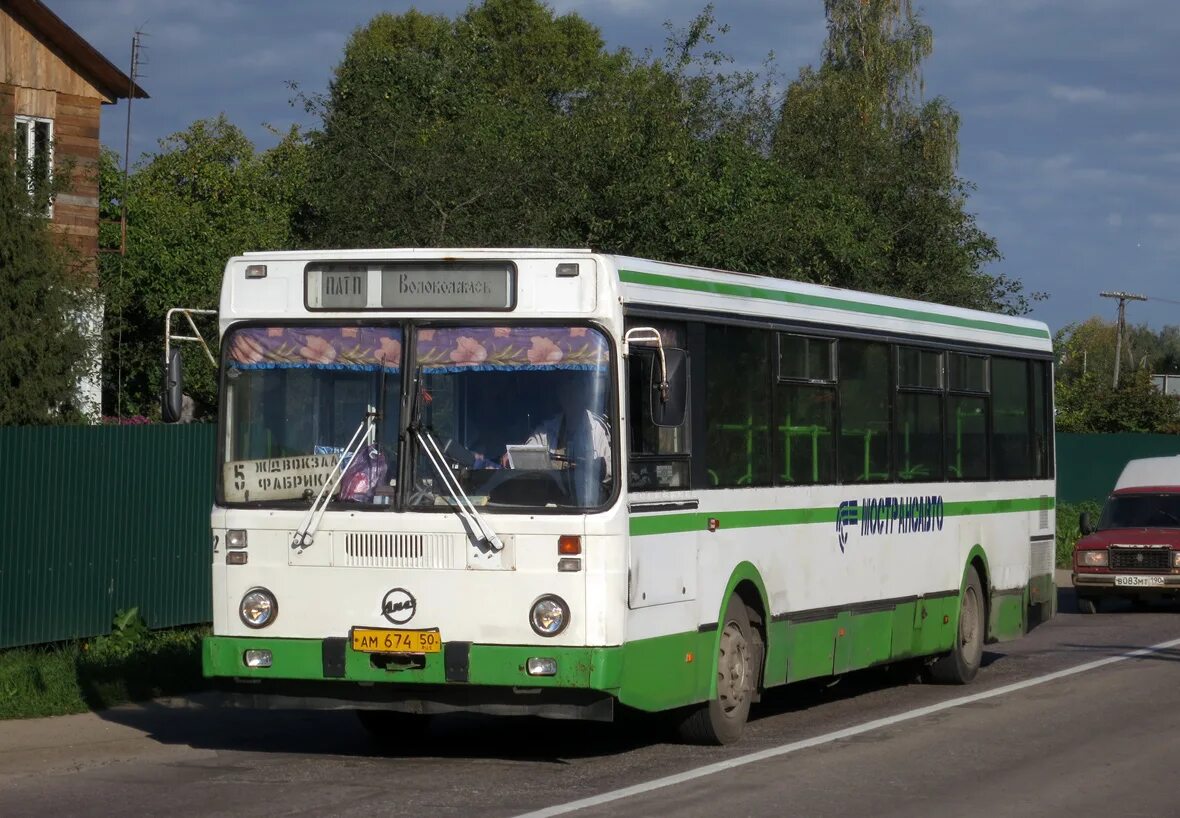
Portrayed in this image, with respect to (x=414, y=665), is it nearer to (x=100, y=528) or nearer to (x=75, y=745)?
(x=75, y=745)

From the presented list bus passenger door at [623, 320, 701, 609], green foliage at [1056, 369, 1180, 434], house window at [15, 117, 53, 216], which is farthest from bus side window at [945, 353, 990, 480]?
Answer: green foliage at [1056, 369, 1180, 434]

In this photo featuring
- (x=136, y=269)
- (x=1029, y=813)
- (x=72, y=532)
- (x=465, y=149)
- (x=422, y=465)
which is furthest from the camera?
(x=136, y=269)

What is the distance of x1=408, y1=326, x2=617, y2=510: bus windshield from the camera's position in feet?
32.6

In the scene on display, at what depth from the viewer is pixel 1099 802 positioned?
963 centimetres

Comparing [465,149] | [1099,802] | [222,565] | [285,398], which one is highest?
[465,149]

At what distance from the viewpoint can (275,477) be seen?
10461 mm

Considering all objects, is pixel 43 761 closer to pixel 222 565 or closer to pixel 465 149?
pixel 222 565

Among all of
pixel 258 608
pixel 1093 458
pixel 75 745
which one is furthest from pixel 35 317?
pixel 1093 458

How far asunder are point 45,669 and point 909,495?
6.78 meters

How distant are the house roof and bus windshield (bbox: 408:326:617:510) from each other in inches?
748

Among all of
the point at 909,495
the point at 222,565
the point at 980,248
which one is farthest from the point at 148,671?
the point at 980,248

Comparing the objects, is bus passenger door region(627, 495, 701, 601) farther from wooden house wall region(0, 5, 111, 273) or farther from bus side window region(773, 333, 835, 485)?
wooden house wall region(0, 5, 111, 273)

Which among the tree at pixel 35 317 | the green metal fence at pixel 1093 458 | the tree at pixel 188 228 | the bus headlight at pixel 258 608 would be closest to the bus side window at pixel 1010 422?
the bus headlight at pixel 258 608

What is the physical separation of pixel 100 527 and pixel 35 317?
3.74m
